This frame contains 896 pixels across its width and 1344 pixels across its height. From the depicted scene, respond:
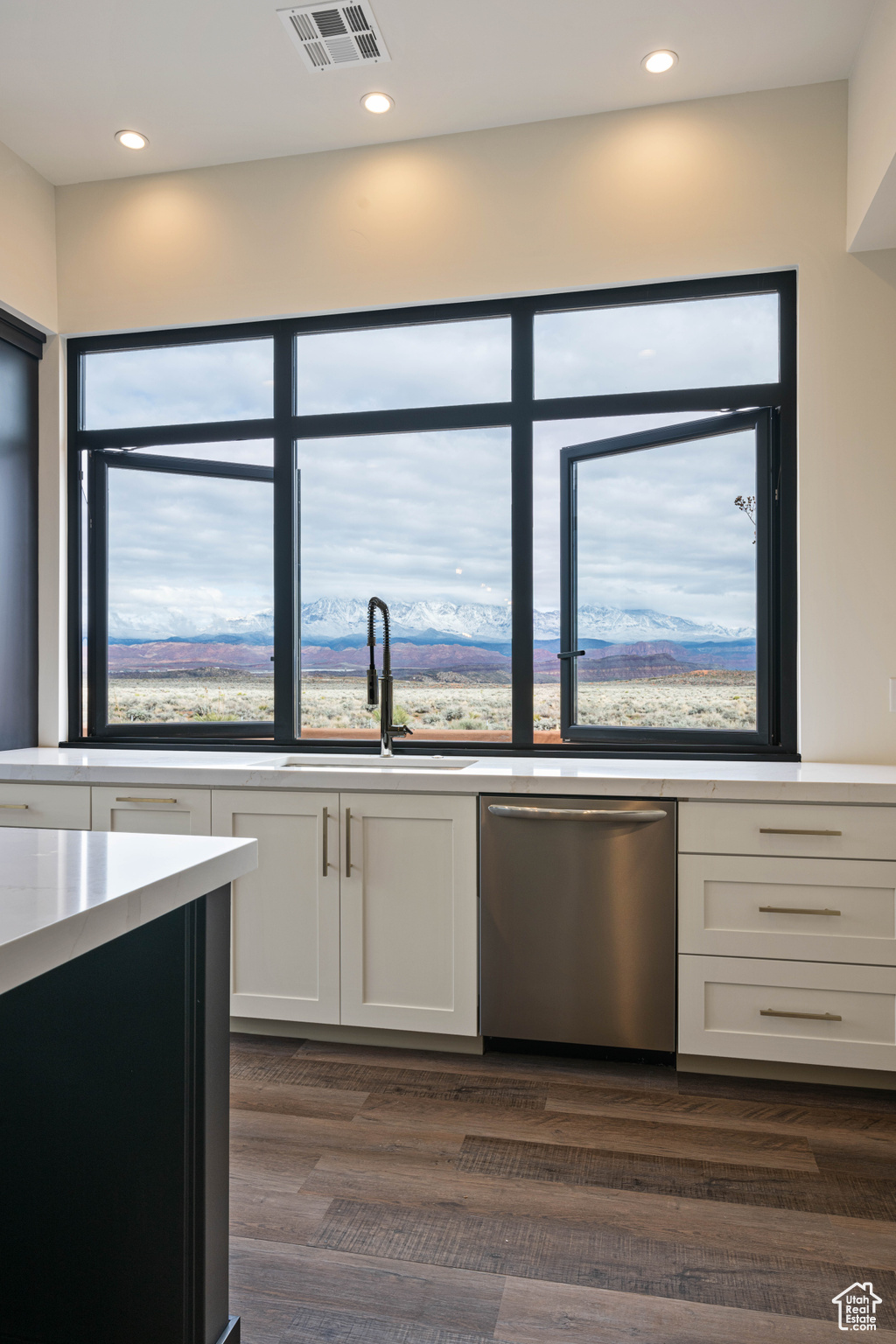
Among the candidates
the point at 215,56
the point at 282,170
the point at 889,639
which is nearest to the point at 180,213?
the point at 282,170

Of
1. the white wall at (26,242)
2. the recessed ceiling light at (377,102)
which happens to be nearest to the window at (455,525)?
the white wall at (26,242)

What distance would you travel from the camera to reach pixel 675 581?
2.90 meters

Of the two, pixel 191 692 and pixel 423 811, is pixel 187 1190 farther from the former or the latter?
pixel 191 692

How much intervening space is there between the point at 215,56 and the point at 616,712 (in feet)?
8.45

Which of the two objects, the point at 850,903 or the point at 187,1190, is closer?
the point at 187,1190

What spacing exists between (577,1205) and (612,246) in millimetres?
2903

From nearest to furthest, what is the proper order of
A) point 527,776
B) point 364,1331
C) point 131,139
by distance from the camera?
point 364,1331
point 527,776
point 131,139

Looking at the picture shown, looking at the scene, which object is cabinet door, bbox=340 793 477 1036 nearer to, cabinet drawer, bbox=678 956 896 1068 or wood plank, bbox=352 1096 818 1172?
wood plank, bbox=352 1096 818 1172

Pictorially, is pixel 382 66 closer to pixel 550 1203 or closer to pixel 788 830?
pixel 788 830

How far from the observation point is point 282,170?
3.15 meters

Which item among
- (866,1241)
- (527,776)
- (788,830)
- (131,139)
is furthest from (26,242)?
(866,1241)

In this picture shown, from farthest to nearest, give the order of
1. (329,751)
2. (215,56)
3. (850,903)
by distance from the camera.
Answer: (329,751)
(215,56)
(850,903)

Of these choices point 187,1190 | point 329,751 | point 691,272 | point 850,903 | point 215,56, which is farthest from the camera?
point 329,751

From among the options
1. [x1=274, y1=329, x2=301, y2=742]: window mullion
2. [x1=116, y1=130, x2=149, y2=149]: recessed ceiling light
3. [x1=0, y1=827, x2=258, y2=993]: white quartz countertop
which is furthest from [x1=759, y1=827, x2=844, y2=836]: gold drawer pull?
[x1=116, y1=130, x2=149, y2=149]: recessed ceiling light
